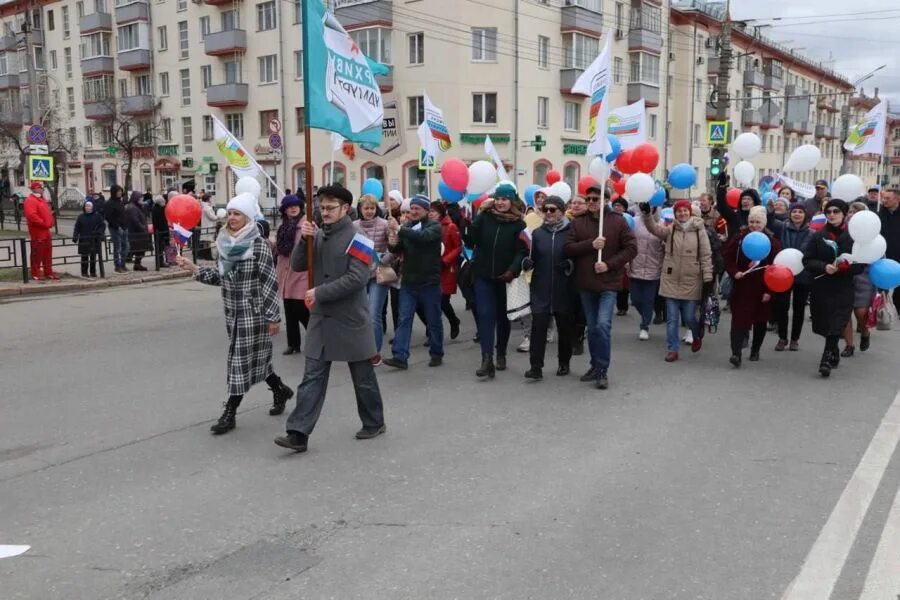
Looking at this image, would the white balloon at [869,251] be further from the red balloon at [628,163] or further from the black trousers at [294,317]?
the black trousers at [294,317]

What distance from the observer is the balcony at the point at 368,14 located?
37.1 meters

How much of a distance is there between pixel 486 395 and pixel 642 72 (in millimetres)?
41684

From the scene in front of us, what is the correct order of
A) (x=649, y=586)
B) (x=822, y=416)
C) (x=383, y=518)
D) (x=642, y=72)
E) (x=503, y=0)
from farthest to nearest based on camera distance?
(x=642, y=72)
(x=503, y=0)
(x=822, y=416)
(x=383, y=518)
(x=649, y=586)

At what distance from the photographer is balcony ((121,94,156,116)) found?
158 ft

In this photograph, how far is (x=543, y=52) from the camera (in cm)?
3822

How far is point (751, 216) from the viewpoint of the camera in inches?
328

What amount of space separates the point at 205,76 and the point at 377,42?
12975 mm

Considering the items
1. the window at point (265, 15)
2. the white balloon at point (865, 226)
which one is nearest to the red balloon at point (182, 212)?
the white balloon at point (865, 226)

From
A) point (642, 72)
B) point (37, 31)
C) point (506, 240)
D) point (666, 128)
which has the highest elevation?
point (37, 31)

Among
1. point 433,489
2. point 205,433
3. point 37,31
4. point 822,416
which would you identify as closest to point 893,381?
point 822,416

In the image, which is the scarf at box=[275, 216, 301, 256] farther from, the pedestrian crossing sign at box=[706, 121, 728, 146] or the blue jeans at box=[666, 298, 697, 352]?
the pedestrian crossing sign at box=[706, 121, 728, 146]

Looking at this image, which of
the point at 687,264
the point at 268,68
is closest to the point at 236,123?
the point at 268,68

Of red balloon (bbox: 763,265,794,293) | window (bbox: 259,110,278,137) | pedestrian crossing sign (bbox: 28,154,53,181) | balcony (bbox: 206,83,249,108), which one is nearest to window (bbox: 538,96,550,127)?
window (bbox: 259,110,278,137)

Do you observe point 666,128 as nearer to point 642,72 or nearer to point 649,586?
point 642,72
